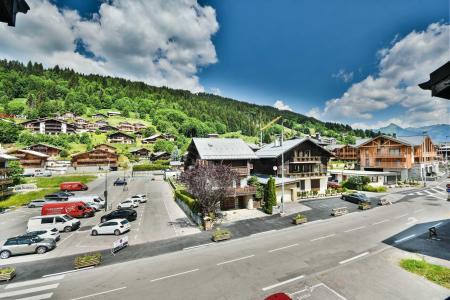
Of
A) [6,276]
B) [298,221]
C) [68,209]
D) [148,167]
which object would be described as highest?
[148,167]

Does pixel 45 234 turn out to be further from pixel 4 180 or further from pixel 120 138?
pixel 120 138

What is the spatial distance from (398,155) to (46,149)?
126527 mm

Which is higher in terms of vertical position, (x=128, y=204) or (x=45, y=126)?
(x=45, y=126)

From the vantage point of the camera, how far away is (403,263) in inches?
709

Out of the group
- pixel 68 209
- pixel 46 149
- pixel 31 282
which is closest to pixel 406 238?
pixel 31 282

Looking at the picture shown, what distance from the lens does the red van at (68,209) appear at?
3398cm

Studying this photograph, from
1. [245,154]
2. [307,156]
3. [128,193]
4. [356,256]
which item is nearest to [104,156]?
[128,193]

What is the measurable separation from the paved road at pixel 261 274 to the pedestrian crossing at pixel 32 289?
65mm

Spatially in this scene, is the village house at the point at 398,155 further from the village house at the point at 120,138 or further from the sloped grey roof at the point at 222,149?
the village house at the point at 120,138

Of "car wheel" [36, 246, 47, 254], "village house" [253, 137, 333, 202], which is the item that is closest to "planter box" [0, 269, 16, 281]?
"car wheel" [36, 246, 47, 254]

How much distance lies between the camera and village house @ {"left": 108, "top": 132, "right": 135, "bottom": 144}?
426 feet

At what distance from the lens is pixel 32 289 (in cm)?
1597

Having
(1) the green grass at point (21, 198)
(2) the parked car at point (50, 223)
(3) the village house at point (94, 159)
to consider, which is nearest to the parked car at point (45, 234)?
(2) the parked car at point (50, 223)

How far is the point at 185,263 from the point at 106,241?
11.7 metres
